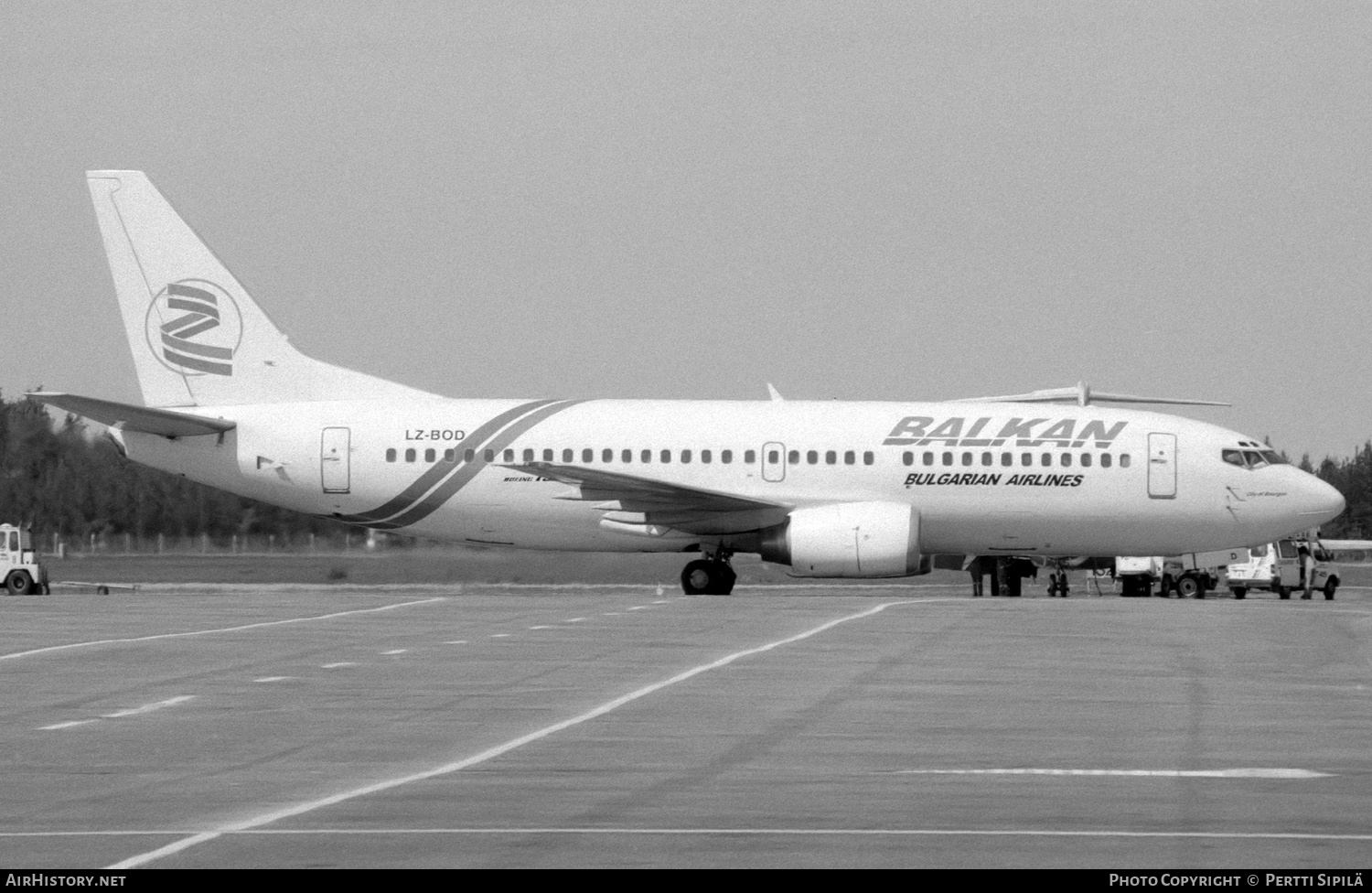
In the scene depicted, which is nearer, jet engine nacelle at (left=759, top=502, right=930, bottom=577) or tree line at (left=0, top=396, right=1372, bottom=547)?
jet engine nacelle at (left=759, top=502, right=930, bottom=577)

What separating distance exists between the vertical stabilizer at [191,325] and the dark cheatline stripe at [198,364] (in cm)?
2

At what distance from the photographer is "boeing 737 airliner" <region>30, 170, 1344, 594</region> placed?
3675cm

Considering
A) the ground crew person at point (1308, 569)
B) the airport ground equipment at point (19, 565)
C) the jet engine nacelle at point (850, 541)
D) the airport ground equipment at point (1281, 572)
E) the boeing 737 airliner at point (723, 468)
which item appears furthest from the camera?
the airport ground equipment at point (1281, 572)

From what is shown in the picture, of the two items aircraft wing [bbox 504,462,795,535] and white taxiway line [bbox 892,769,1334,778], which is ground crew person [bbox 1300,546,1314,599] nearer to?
aircraft wing [bbox 504,462,795,535]

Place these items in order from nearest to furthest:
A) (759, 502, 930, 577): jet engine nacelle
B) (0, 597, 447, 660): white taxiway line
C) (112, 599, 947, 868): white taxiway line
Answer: (112, 599, 947, 868): white taxiway line < (0, 597, 447, 660): white taxiway line < (759, 502, 930, 577): jet engine nacelle

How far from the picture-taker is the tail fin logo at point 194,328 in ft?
128

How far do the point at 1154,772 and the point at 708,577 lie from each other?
83.7ft

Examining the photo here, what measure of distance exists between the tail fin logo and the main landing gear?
9.62 m

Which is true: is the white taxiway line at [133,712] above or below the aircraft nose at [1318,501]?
below

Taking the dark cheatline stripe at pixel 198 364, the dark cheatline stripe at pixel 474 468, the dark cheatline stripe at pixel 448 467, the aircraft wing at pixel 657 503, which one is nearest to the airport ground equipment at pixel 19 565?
the dark cheatline stripe at pixel 198 364

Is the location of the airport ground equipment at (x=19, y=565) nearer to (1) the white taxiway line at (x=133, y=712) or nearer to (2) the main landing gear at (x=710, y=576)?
(2) the main landing gear at (x=710, y=576)

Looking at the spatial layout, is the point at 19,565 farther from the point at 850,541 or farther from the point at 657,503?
the point at 850,541

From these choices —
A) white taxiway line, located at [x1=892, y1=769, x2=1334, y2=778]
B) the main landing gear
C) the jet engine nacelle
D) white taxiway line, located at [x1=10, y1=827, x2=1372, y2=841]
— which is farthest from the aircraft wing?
white taxiway line, located at [x1=10, y1=827, x2=1372, y2=841]

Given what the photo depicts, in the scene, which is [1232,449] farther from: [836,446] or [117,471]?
[117,471]
